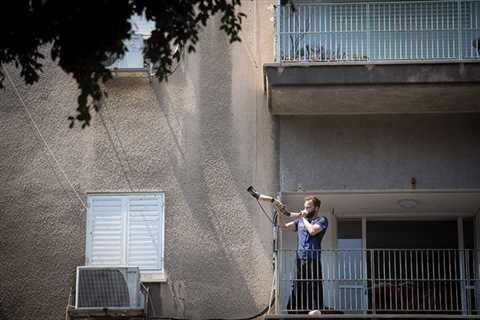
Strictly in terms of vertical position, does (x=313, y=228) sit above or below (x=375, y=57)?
below

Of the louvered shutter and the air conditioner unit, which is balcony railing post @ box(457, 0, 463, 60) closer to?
the louvered shutter

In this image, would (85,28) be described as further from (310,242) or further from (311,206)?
(310,242)

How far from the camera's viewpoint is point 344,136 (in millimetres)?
20125

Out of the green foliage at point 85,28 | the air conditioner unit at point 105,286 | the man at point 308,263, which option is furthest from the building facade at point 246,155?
the green foliage at point 85,28

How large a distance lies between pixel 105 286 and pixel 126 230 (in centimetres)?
122

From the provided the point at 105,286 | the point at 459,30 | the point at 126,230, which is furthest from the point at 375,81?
the point at 105,286

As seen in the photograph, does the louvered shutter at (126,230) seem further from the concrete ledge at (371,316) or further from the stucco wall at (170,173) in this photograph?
the concrete ledge at (371,316)

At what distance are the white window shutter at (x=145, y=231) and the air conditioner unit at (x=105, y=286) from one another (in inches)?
31.5

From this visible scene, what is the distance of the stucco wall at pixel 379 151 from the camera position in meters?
20.0

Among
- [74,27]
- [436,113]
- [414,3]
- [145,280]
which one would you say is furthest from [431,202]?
[74,27]

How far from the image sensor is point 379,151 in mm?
20078

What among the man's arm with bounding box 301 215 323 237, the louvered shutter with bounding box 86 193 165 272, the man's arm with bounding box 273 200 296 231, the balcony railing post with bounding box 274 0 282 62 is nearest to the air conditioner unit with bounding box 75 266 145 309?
the louvered shutter with bounding box 86 193 165 272

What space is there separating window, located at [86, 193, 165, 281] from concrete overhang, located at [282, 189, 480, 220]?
2.03 metres

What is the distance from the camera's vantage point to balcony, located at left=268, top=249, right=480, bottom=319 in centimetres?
1875
